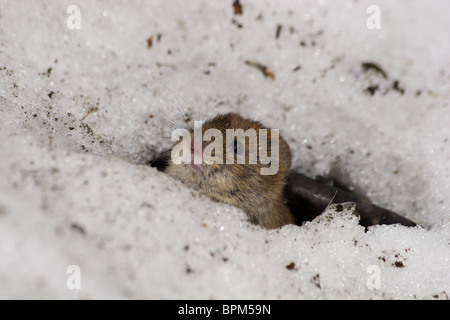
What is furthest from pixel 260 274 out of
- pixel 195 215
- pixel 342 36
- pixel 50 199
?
pixel 342 36

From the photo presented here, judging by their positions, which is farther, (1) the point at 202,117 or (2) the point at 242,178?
(1) the point at 202,117

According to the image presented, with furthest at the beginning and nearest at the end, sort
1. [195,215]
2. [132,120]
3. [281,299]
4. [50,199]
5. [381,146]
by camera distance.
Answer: [381,146], [132,120], [195,215], [281,299], [50,199]

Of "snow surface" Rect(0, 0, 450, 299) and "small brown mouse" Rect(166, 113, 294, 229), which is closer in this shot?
"snow surface" Rect(0, 0, 450, 299)

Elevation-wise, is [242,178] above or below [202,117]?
below

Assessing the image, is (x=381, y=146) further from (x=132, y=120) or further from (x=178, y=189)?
(x=132, y=120)
